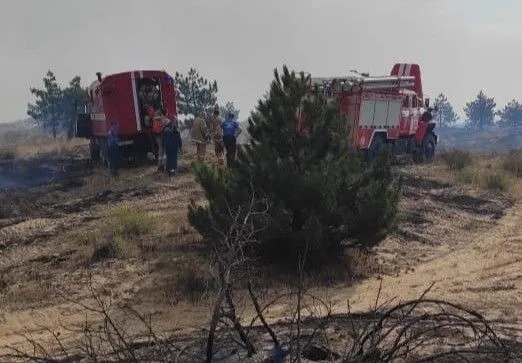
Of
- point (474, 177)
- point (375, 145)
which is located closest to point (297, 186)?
point (375, 145)

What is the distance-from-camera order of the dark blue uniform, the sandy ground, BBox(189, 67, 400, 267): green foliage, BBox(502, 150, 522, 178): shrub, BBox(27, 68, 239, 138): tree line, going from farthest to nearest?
BBox(27, 68, 239, 138): tree line < BBox(502, 150, 522, 178): shrub < the dark blue uniform < BBox(189, 67, 400, 267): green foliage < the sandy ground

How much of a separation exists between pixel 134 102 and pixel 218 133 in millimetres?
2898

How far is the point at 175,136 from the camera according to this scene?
1838 centimetres

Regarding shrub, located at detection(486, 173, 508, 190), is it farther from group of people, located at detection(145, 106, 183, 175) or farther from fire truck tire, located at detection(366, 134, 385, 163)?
group of people, located at detection(145, 106, 183, 175)

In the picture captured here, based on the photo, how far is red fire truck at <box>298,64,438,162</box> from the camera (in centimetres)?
1930

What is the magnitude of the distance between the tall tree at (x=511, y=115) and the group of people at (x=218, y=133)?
109 m

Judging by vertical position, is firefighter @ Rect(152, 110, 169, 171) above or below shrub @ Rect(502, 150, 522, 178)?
above

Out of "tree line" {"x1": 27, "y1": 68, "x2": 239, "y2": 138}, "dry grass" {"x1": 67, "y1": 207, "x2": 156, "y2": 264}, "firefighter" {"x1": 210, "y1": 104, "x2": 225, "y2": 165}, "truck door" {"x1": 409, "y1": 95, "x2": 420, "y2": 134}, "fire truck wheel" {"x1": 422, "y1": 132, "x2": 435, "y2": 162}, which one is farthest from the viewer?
"tree line" {"x1": 27, "y1": 68, "x2": 239, "y2": 138}

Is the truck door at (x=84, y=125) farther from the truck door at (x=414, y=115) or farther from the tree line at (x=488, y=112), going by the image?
the tree line at (x=488, y=112)

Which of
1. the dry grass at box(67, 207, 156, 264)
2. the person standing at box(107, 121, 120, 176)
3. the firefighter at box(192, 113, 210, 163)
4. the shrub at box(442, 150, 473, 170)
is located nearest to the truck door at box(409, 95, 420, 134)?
the shrub at box(442, 150, 473, 170)

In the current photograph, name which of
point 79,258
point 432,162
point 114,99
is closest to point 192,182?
point 114,99

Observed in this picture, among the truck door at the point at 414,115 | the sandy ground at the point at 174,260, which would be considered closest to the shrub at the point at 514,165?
the truck door at the point at 414,115

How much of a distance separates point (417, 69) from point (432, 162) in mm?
3574

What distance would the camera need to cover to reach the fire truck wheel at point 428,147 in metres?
24.9
